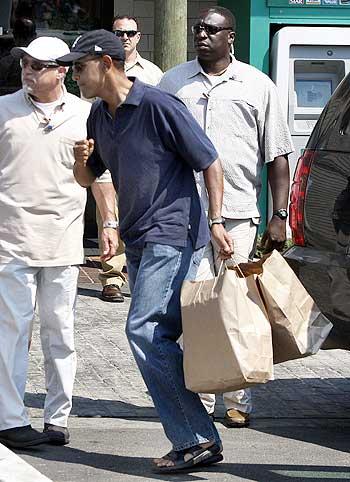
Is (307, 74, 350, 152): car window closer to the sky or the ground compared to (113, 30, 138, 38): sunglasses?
closer to the sky

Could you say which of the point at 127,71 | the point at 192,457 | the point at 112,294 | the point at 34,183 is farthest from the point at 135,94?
the point at 112,294

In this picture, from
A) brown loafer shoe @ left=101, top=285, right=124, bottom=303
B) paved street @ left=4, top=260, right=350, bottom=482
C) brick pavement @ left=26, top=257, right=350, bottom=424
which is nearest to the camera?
paved street @ left=4, top=260, right=350, bottom=482

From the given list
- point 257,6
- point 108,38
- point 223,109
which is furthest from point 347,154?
point 257,6

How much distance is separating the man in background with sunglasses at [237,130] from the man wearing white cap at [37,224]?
0.76 m

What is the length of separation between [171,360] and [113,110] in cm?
109

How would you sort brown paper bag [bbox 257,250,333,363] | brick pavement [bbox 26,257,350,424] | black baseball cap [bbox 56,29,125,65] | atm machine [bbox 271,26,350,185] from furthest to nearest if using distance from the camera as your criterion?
atm machine [bbox 271,26,350,185] → brick pavement [bbox 26,257,350,424] → black baseball cap [bbox 56,29,125,65] → brown paper bag [bbox 257,250,333,363]

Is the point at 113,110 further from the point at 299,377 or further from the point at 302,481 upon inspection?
the point at 299,377

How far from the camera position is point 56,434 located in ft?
20.3

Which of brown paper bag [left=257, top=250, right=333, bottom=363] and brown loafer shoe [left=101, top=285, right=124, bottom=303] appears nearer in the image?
brown paper bag [left=257, top=250, right=333, bottom=363]

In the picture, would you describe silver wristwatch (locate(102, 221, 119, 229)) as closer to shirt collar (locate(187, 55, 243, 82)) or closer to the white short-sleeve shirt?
the white short-sleeve shirt

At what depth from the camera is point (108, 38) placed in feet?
18.3

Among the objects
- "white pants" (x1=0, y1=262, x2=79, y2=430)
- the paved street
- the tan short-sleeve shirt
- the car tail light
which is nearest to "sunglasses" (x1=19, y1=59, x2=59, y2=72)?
the tan short-sleeve shirt

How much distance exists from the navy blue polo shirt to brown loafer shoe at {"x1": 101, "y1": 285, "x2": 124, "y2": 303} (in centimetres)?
415

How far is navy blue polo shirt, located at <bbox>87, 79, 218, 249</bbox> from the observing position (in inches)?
220
